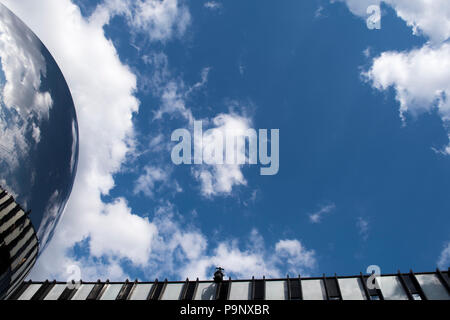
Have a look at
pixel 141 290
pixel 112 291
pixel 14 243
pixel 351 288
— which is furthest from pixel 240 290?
pixel 14 243

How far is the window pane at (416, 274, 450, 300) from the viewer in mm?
27477

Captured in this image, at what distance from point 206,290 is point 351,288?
15.7m

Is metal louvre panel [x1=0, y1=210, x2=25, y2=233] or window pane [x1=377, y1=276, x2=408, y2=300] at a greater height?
window pane [x1=377, y1=276, x2=408, y2=300]

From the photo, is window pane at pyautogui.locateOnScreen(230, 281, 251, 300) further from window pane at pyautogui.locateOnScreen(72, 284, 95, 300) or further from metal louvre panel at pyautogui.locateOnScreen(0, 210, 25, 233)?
metal louvre panel at pyautogui.locateOnScreen(0, 210, 25, 233)

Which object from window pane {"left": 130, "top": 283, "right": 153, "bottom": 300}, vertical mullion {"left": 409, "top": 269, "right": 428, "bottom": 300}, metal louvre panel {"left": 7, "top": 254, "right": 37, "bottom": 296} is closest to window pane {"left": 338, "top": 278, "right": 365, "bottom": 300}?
vertical mullion {"left": 409, "top": 269, "right": 428, "bottom": 300}

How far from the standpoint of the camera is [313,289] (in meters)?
31.0

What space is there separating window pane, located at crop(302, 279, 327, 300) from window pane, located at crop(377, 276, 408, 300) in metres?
5.72

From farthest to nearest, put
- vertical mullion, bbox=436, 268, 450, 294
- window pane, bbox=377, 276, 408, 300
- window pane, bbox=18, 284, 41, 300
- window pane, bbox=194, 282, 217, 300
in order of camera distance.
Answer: window pane, bbox=18, 284, 41, 300, window pane, bbox=194, 282, 217, 300, window pane, bbox=377, 276, 408, 300, vertical mullion, bbox=436, 268, 450, 294

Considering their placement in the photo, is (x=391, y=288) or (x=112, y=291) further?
(x=112, y=291)

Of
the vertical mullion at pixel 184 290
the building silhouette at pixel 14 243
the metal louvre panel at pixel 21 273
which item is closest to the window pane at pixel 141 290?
the vertical mullion at pixel 184 290

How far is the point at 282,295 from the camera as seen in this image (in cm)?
3133

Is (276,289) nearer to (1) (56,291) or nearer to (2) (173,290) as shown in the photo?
(2) (173,290)
